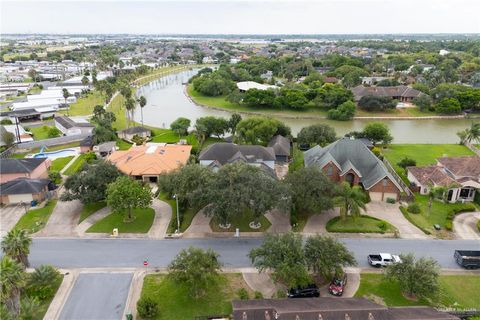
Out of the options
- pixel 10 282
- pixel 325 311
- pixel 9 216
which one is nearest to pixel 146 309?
pixel 10 282

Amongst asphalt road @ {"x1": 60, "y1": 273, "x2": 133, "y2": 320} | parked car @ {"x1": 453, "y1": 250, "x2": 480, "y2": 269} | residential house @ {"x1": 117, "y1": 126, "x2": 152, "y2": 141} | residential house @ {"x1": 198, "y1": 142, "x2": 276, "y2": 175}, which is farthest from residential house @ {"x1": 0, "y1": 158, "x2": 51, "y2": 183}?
parked car @ {"x1": 453, "y1": 250, "x2": 480, "y2": 269}

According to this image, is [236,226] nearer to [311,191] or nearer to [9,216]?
[311,191]

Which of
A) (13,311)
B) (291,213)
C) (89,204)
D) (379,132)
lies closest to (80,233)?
(89,204)

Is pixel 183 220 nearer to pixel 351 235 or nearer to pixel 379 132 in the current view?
pixel 351 235

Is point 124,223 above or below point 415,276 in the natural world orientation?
below

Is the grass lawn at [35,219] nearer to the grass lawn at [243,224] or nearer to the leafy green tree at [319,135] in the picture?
the grass lawn at [243,224]

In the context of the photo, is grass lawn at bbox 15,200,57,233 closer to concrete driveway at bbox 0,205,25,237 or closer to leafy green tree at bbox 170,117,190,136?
concrete driveway at bbox 0,205,25,237
